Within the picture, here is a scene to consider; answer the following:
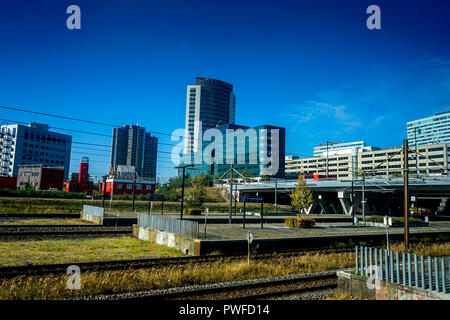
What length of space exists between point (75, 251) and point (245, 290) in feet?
36.9

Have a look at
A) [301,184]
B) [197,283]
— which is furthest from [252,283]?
[301,184]

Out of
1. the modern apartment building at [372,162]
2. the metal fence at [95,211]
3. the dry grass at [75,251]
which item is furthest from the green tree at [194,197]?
the modern apartment building at [372,162]

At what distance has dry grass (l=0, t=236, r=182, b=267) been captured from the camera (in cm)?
1528

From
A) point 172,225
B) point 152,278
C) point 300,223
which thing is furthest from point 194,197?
point 152,278

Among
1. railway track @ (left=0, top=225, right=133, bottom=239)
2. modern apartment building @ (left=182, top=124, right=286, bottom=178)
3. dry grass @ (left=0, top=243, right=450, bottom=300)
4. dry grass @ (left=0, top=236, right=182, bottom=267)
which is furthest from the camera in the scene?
modern apartment building @ (left=182, top=124, right=286, bottom=178)

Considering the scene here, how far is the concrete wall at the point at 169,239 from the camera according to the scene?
1783cm

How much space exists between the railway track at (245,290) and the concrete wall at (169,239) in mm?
6256

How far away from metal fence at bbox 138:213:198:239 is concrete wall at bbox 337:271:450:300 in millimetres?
9769

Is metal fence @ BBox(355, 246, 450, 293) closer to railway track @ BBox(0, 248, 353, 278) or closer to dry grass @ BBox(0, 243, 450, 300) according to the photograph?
dry grass @ BBox(0, 243, 450, 300)

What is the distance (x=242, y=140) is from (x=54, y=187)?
109 meters

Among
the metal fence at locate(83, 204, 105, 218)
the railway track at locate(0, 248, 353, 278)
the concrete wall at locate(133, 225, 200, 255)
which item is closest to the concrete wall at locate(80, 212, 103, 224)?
the metal fence at locate(83, 204, 105, 218)

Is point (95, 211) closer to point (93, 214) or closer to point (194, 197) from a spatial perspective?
point (93, 214)

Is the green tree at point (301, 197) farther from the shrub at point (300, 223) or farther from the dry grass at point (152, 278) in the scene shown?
the dry grass at point (152, 278)

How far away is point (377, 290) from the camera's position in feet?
30.9
